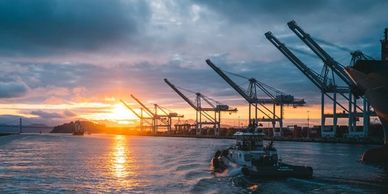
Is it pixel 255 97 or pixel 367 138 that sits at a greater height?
pixel 255 97

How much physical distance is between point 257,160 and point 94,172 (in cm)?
1961

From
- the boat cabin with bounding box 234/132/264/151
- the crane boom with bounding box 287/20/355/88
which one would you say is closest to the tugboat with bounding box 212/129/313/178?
the boat cabin with bounding box 234/132/264/151

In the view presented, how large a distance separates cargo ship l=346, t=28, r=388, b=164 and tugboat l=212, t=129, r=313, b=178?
1635 centimetres

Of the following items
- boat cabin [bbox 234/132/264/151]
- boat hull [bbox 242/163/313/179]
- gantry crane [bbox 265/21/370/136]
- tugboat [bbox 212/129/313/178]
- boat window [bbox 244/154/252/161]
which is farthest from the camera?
gantry crane [bbox 265/21/370/136]

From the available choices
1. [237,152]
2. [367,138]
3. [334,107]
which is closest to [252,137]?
[237,152]

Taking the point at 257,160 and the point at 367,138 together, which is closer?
the point at 257,160

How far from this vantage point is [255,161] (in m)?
46.5

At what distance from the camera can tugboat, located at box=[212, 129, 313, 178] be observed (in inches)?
1726

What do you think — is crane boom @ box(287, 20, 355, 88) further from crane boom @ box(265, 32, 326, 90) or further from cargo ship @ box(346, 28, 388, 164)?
cargo ship @ box(346, 28, 388, 164)

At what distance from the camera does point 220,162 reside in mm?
59312

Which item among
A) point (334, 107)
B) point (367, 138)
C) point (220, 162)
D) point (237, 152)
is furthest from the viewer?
point (334, 107)

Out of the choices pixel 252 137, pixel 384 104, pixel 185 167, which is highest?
pixel 384 104

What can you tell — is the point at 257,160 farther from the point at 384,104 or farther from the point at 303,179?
the point at 384,104

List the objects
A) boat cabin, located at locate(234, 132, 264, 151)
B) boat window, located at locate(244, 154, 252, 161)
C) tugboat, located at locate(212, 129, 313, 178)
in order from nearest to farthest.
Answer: tugboat, located at locate(212, 129, 313, 178) < boat window, located at locate(244, 154, 252, 161) < boat cabin, located at locate(234, 132, 264, 151)
